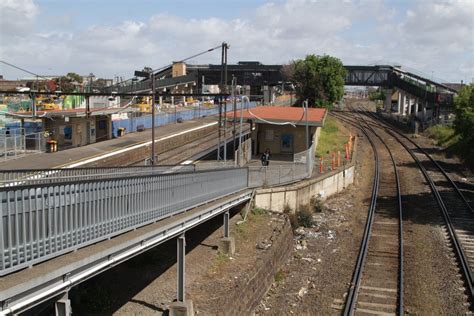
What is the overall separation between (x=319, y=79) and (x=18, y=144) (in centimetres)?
4492

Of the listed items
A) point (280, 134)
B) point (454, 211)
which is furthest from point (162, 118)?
point (454, 211)

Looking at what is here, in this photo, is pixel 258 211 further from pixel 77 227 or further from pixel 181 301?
pixel 77 227

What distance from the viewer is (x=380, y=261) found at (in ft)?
65.5

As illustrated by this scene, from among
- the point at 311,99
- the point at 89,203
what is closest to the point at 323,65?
the point at 311,99

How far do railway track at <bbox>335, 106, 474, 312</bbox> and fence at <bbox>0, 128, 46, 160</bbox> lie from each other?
22.9 m

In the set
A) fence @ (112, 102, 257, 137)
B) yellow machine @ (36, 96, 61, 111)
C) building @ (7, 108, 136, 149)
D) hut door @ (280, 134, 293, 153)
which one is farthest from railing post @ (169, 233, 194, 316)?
yellow machine @ (36, 96, 61, 111)

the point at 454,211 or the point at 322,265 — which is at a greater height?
the point at 454,211

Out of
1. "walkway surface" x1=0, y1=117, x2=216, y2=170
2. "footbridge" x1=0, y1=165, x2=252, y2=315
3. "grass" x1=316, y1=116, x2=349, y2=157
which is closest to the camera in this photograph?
"footbridge" x1=0, y1=165, x2=252, y2=315

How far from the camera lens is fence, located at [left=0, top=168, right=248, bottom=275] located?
761 centimetres

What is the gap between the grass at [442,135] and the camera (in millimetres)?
51953

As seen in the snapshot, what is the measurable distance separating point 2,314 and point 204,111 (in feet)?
203

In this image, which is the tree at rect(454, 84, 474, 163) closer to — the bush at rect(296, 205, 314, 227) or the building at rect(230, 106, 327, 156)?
the building at rect(230, 106, 327, 156)

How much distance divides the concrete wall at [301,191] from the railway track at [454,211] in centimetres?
540

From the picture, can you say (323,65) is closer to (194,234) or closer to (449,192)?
(449,192)
